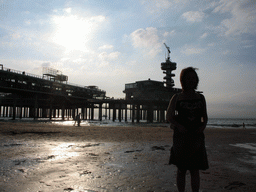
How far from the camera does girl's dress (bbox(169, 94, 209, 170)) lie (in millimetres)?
2451

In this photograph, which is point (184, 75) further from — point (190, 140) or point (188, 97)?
point (190, 140)

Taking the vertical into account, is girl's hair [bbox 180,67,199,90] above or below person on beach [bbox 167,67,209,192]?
above

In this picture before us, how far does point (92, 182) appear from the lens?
3.35 meters

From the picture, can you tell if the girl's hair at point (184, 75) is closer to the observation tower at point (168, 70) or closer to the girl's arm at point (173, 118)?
the girl's arm at point (173, 118)

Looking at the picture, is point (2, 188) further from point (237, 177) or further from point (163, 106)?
point (163, 106)

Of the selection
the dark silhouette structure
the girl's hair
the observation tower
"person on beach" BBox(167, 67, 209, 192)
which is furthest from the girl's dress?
the observation tower

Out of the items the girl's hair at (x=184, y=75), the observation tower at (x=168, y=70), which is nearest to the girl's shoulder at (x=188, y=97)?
the girl's hair at (x=184, y=75)

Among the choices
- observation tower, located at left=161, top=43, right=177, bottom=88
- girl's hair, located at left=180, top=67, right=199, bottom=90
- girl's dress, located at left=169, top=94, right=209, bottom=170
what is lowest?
girl's dress, located at left=169, top=94, right=209, bottom=170

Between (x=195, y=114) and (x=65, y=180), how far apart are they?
2.73 metres

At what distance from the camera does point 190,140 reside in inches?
96.9

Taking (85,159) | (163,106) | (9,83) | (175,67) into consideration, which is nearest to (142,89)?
(163,106)

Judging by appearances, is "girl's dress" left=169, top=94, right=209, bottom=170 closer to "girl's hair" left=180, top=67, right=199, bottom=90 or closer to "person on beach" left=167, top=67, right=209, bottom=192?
"person on beach" left=167, top=67, right=209, bottom=192

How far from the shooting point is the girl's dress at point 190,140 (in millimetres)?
2451

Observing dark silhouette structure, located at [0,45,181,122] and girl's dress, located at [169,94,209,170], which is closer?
girl's dress, located at [169,94,209,170]
